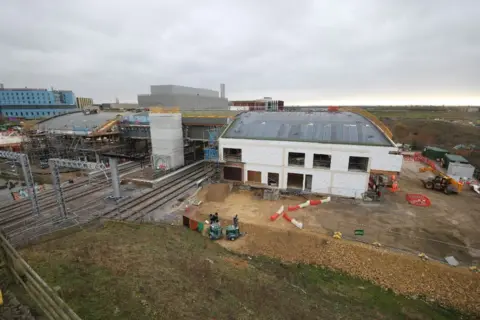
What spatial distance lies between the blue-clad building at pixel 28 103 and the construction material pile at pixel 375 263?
432 ft

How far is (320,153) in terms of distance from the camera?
28844mm

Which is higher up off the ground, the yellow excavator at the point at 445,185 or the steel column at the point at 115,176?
the steel column at the point at 115,176

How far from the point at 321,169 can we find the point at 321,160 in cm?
219

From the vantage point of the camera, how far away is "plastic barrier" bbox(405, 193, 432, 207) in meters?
27.0

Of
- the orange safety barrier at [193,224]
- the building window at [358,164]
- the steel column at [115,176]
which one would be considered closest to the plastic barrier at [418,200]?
the building window at [358,164]

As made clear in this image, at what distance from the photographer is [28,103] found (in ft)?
386

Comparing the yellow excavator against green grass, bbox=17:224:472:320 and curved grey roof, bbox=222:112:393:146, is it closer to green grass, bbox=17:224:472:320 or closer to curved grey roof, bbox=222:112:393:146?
curved grey roof, bbox=222:112:393:146

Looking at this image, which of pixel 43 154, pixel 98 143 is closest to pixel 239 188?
pixel 98 143

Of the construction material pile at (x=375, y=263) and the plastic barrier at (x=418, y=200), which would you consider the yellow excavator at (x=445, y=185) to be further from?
the construction material pile at (x=375, y=263)

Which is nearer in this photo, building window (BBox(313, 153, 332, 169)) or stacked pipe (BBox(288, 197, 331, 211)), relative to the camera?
stacked pipe (BBox(288, 197, 331, 211))

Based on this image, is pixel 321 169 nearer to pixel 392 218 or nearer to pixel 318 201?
pixel 318 201

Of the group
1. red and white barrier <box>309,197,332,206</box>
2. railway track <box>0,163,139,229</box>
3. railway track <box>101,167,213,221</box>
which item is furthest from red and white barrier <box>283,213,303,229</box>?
railway track <box>0,163,139,229</box>

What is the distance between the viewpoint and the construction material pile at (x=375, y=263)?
52.1 feet

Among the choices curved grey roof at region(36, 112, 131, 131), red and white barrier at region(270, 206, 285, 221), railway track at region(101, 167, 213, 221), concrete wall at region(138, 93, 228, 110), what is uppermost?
concrete wall at region(138, 93, 228, 110)
